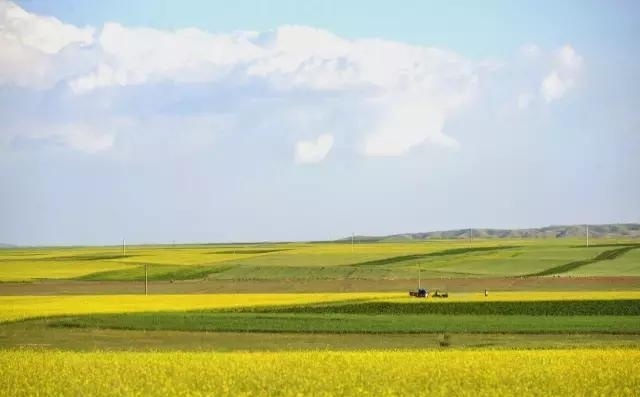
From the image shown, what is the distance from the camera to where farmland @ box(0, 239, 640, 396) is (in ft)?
82.3

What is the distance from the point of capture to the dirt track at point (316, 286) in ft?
261

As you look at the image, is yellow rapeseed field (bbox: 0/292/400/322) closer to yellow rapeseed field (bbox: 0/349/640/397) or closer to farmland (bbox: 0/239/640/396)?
farmland (bbox: 0/239/640/396)

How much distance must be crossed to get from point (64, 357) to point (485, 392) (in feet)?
52.1

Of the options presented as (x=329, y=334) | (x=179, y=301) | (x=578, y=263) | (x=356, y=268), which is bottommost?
(x=329, y=334)

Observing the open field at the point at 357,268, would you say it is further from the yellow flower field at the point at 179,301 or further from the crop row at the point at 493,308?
the crop row at the point at 493,308

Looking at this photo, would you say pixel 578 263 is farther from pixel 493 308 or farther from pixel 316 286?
pixel 493 308

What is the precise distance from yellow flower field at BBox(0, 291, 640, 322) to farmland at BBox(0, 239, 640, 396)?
0.15m

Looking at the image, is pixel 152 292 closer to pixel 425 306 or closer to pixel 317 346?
pixel 425 306

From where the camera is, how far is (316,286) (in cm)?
8575

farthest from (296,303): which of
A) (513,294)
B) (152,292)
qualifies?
(152,292)

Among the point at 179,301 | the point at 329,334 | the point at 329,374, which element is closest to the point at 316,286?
the point at 179,301

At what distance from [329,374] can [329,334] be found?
18.4 meters

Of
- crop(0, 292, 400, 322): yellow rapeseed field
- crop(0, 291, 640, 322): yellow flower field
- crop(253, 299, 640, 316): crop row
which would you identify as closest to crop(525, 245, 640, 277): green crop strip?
crop(0, 291, 640, 322): yellow flower field

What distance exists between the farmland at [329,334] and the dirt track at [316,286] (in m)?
0.19
